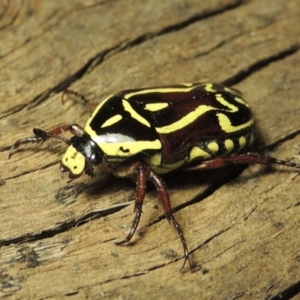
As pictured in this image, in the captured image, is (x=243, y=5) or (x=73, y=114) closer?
(x=73, y=114)

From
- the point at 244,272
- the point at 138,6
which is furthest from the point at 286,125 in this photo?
the point at 138,6

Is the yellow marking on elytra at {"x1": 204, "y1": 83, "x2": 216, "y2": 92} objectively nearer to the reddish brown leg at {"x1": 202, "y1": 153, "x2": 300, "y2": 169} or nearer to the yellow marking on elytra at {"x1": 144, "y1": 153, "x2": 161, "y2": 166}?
the reddish brown leg at {"x1": 202, "y1": 153, "x2": 300, "y2": 169}

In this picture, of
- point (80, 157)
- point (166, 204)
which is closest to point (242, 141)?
point (166, 204)

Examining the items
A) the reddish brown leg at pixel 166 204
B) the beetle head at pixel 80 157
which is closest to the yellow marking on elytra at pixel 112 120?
the beetle head at pixel 80 157

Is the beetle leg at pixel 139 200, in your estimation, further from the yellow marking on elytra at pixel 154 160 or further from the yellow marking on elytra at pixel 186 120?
the yellow marking on elytra at pixel 186 120

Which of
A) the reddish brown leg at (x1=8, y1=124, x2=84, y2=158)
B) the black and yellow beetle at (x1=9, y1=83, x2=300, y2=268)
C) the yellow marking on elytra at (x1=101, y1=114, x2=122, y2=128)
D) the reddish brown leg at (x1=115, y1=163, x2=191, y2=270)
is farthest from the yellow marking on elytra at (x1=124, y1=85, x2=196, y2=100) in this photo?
the reddish brown leg at (x1=115, y1=163, x2=191, y2=270)

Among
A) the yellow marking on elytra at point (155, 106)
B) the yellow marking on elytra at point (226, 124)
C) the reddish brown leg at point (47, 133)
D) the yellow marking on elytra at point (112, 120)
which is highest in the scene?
the yellow marking on elytra at point (112, 120)

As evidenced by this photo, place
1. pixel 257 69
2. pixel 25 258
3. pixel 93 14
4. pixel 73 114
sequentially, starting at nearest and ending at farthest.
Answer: pixel 25 258
pixel 73 114
pixel 257 69
pixel 93 14

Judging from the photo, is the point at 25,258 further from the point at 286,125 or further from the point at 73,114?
the point at 286,125

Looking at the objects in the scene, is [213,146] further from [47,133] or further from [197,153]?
[47,133]
